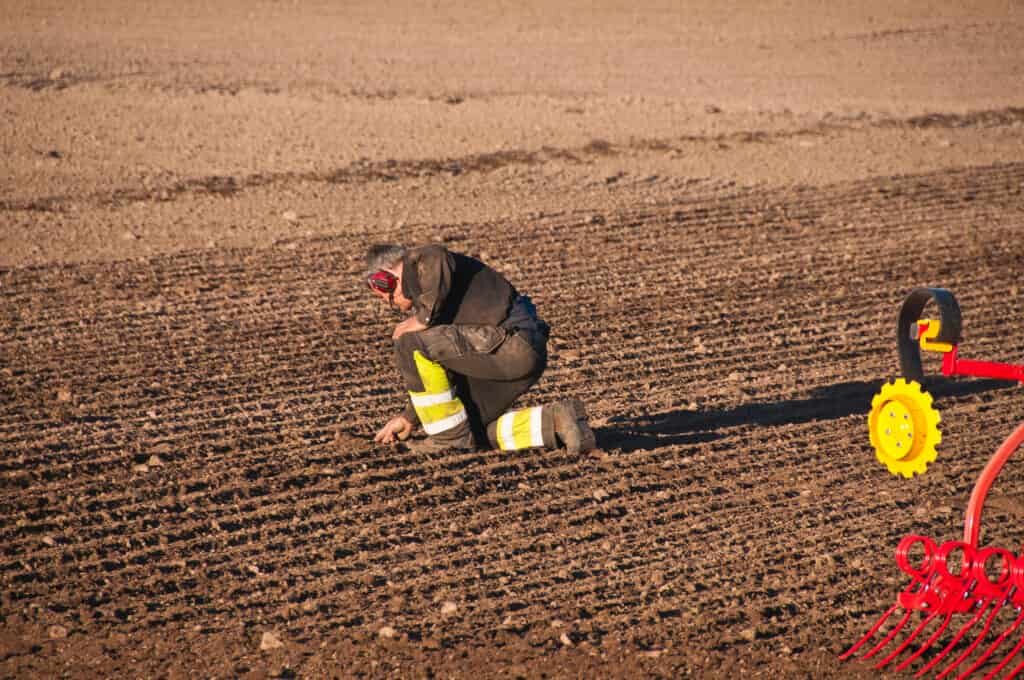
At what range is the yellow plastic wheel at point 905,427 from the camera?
459 cm

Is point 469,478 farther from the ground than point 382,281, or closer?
closer

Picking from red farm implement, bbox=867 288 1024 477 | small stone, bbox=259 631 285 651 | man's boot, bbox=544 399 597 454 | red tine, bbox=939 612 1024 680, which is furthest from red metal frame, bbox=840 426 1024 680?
small stone, bbox=259 631 285 651

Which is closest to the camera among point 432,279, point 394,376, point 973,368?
point 973,368

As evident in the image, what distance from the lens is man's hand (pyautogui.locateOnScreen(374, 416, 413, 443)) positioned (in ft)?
22.8

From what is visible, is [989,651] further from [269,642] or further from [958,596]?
[269,642]

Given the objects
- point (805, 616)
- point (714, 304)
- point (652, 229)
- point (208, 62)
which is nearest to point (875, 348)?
point (714, 304)

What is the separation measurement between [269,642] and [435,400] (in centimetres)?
177

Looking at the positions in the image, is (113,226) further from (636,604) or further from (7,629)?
(636,604)

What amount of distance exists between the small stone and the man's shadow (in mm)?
2433

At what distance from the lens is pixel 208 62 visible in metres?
16.7

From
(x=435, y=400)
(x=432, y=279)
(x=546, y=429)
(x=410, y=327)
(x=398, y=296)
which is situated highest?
(x=432, y=279)

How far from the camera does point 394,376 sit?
8211mm

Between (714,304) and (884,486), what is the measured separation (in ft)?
9.51

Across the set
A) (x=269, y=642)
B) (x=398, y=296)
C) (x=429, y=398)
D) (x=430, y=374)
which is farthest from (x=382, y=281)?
(x=269, y=642)
